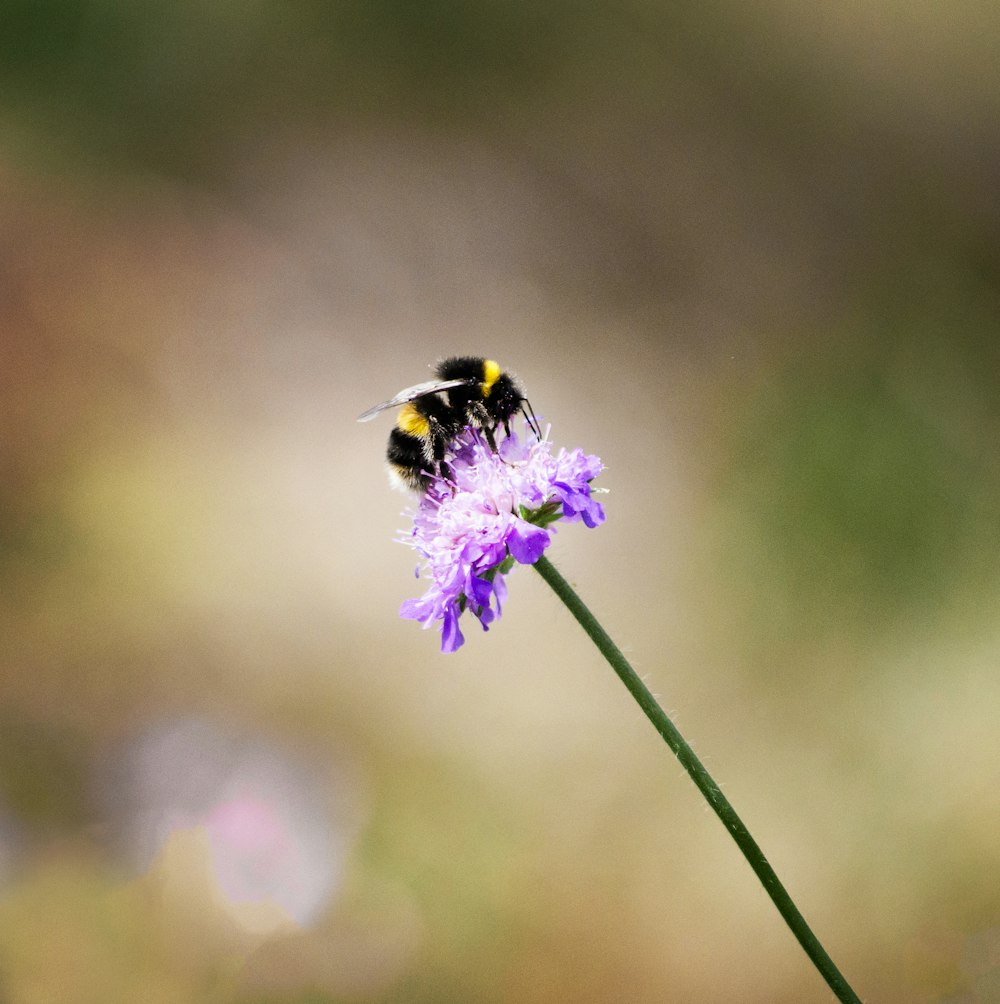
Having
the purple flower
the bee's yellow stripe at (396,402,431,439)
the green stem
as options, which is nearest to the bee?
the bee's yellow stripe at (396,402,431,439)

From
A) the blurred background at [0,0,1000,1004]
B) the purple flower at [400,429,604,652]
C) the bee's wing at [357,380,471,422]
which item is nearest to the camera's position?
the purple flower at [400,429,604,652]

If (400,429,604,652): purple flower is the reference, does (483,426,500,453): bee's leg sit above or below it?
above

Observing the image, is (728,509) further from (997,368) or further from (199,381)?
(199,381)

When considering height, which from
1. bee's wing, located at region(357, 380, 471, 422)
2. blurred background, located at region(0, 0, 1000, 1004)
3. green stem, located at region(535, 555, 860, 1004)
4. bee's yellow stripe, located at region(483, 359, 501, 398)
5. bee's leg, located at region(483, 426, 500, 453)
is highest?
blurred background, located at region(0, 0, 1000, 1004)

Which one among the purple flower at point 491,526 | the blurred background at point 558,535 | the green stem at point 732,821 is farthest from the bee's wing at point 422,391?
the blurred background at point 558,535

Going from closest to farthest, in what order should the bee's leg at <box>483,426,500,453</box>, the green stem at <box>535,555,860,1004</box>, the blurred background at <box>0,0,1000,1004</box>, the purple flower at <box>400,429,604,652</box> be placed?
the green stem at <box>535,555,860,1004</box> → the purple flower at <box>400,429,604,652</box> → the bee's leg at <box>483,426,500,453</box> → the blurred background at <box>0,0,1000,1004</box>

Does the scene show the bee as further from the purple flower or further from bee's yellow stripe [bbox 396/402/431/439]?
the purple flower
